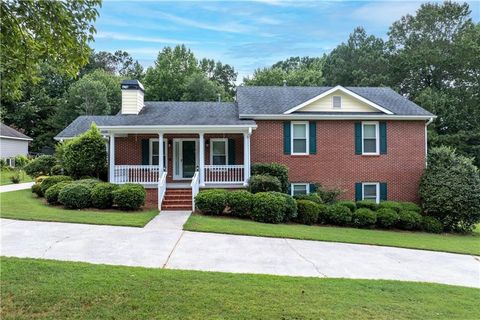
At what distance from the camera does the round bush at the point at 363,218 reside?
46.0 ft

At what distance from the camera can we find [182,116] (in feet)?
59.4

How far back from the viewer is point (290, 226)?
12.9 metres

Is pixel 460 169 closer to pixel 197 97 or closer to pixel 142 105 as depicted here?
pixel 142 105

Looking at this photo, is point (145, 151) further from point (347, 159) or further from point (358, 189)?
point (358, 189)

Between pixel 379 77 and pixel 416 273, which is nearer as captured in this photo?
pixel 416 273

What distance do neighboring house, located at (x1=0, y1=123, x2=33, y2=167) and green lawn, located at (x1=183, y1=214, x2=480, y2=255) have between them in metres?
27.8

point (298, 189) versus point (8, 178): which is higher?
point (8, 178)

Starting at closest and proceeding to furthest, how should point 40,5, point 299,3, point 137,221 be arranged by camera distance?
point 40,5, point 299,3, point 137,221

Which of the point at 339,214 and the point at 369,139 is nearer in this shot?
the point at 339,214

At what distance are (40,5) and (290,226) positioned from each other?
33.0 feet

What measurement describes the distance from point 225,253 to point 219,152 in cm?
995

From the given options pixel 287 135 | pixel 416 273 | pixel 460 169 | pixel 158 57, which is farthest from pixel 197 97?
pixel 416 273

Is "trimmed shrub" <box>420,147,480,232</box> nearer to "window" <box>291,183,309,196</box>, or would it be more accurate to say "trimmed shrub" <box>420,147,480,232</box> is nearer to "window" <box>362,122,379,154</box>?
"window" <box>362,122,379,154</box>

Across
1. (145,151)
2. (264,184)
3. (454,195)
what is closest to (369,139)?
(454,195)
